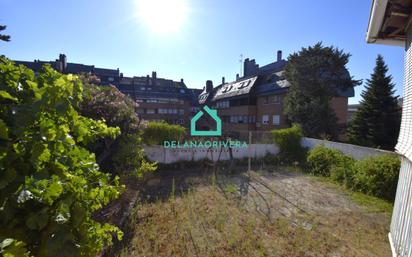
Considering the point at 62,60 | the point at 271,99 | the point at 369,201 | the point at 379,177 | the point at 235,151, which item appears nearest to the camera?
the point at 369,201

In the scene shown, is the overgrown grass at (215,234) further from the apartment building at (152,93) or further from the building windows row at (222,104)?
the apartment building at (152,93)

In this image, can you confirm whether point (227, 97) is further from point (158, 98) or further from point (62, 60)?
point (62, 60)

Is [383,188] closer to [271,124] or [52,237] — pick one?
[52,237]

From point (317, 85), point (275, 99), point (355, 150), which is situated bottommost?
point (355, 150)


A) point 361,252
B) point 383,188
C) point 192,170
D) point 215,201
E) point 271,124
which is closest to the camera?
point 361,252

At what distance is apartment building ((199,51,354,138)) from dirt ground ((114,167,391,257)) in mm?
10225

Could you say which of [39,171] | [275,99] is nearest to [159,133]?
[39,171]

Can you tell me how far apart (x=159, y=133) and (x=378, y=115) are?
15.5 m

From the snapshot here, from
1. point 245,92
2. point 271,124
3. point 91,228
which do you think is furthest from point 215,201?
point 245,92

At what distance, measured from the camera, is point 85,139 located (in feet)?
5.23

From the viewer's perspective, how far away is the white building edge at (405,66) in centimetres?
357

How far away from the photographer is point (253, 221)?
541cm

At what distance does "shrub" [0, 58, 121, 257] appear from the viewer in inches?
41.7

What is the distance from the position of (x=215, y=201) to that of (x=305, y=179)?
496 centimetres
